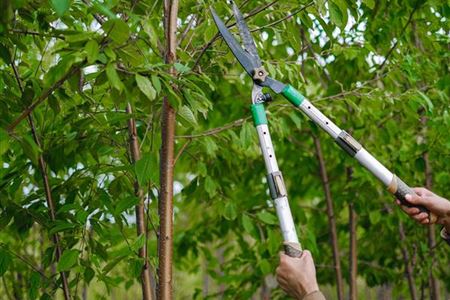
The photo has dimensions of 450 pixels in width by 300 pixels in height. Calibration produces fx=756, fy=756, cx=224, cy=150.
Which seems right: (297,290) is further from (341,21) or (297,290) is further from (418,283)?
(418,283)

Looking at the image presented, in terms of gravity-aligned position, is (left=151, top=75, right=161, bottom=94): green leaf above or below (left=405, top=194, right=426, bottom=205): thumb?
above

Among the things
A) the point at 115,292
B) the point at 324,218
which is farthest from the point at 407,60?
the point at 115,292

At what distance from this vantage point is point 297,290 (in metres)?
2.19

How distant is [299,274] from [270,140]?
43 cm

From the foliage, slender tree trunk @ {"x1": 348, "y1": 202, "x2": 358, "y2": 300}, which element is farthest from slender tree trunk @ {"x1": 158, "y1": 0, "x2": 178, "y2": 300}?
slender tree trunk @ {"x1": 348, "y1": 202, "x2": 358, "y2": 300}

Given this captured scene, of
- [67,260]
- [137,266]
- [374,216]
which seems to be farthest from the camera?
[374,216]

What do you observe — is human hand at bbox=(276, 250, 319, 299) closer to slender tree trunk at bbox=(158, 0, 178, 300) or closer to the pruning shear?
the pruning shear

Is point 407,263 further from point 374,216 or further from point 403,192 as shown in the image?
point 403,192

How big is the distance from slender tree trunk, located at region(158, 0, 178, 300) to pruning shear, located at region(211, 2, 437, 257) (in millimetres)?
260

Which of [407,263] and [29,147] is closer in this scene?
[29,147]

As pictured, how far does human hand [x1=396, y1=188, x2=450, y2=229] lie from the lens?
253 centimetres

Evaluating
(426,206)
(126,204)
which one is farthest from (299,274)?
(126,204)

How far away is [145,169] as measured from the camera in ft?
8.64

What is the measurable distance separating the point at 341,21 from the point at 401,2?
1.41m
